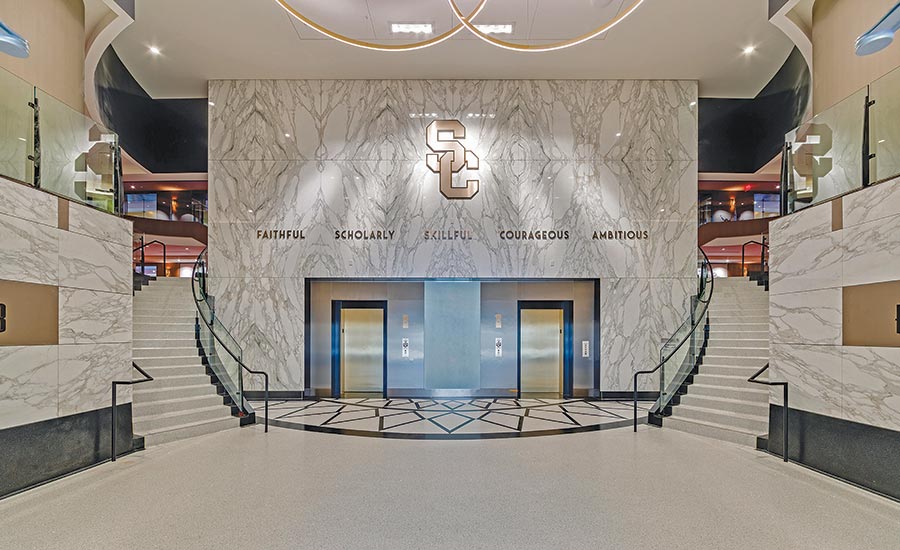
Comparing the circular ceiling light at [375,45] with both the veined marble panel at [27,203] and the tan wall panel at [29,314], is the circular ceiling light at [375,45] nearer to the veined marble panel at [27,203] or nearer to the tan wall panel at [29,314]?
the veined marble panel at [27,203]

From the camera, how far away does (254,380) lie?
966 cm

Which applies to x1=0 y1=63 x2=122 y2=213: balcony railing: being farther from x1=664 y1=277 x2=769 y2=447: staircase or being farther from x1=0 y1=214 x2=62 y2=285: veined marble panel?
x1=664 y1=277 x2=769 y2=447: staircase

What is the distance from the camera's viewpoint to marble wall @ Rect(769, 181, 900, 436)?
14.3 feet

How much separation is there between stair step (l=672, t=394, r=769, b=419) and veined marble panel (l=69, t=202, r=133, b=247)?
27.4 ft

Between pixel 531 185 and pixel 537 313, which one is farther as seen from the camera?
pixel 537 313

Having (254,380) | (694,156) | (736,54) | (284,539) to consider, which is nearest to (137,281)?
(254,380)

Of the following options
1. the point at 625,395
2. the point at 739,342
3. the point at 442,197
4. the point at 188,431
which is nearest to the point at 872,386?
the point at 739,342

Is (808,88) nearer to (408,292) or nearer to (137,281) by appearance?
(408,292)

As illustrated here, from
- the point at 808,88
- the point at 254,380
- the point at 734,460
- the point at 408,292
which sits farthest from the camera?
the point at 408,292

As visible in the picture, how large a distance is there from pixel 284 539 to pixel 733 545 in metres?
3.40

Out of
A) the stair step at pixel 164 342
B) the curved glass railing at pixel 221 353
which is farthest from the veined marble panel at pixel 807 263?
the stair step at pixel 164 342

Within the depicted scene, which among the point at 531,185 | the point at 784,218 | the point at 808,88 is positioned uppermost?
the point at 808,88

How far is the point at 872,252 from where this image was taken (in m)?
4.53

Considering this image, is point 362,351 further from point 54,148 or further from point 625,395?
point 54,148
